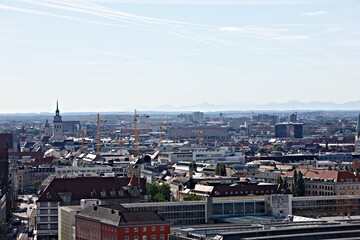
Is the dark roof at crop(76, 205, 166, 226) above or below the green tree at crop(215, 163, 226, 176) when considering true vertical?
above

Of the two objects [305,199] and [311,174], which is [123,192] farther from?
[311,174]

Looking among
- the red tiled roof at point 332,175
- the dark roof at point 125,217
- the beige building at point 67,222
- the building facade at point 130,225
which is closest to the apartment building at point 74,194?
the beige building at point 67,222

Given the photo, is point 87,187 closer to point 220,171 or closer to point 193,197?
point 193,197

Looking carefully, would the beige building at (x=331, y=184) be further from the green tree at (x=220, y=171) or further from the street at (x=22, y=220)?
the street at (x=22, y=220)

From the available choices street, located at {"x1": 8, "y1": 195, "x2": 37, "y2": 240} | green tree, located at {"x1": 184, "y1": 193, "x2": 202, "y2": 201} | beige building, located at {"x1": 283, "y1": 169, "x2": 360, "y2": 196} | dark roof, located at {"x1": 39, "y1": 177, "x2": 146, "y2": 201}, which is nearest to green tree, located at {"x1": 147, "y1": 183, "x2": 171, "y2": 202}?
green tree, located at {"x1": 184, "y1": 193, "x2": 202, "y2": 201}

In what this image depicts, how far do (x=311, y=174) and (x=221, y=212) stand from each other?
41.1 meters

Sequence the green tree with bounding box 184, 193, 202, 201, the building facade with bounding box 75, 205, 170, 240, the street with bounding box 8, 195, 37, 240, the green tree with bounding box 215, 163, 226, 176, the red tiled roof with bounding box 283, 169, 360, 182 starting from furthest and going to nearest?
the green tree with bounding box 215, 163, 226, 176
the red tiled roof with bounding box 283, 169, 360, 182
the street with bounding box 8, 195, 37, 240
the green tree with bounding box 184, 193, 202, 201
the building facade with bounding box 75, 205, 170, 240

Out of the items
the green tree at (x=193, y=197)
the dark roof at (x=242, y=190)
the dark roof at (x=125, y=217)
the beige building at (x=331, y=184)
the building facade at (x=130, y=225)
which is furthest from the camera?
the beige building at (x=331, y=184)

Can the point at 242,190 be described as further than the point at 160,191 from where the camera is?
No

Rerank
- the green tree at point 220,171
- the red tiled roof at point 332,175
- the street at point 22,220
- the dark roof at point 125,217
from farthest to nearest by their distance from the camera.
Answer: the green tree at point 220,171 → the red tiled roof at point 332,175 → the street at point 22,220 → the dark roof at point 125,217

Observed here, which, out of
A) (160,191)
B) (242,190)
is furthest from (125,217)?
(160,191)

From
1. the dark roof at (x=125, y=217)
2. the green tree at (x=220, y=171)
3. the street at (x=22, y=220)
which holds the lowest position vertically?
the street at (x=22, y=220)

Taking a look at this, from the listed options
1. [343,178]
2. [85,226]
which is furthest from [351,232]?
[343,178]

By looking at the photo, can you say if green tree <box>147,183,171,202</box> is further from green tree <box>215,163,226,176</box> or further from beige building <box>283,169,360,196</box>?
green tree <box>215,163,226,176</box>
